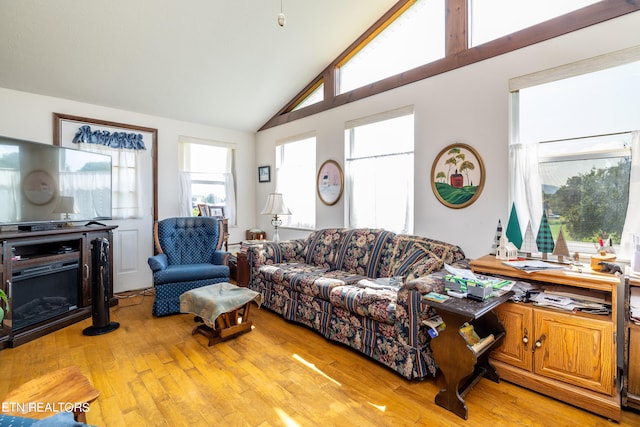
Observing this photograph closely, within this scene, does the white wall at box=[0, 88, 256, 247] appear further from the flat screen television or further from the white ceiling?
the flat screen television

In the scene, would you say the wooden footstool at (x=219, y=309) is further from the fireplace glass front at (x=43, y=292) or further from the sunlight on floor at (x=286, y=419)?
Answer: the fireplace glass front at (x=43, y=292)

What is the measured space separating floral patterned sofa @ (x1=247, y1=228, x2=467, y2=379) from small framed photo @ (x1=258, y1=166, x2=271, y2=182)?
65.6 inches

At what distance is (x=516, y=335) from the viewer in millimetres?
2088

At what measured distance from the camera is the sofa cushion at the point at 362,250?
3158 millimetres

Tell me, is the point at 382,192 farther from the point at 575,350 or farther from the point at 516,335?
the point at 575,350

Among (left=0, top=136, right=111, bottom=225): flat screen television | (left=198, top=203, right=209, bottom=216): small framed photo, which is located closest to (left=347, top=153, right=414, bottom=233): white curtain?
(left=198, top=203, right=209, bottom=216): small framed photo

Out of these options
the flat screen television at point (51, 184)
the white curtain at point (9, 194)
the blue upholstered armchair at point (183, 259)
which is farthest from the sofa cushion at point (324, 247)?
the white curtain at point (9, 194)


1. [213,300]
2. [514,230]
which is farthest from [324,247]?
[514,230]

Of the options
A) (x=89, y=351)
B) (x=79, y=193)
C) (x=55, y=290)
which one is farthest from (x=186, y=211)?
(x=89, y=351)

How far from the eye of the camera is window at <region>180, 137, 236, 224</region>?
4637 millimetres

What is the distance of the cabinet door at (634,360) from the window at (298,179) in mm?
3223

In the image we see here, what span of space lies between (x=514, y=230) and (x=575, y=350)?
2.89 feet

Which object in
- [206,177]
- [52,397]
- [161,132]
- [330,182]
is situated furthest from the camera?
[206,177]

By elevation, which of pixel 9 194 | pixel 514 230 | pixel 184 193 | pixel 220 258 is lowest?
pixel 220 258
